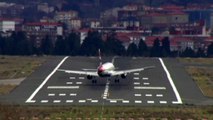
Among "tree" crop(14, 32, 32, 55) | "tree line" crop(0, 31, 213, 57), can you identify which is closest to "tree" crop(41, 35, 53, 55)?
"tree line" crop(0, 31, 213, 57)

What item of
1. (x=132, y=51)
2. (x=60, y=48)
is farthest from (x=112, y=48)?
(x=60, y=48)

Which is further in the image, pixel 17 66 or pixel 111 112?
pixel 17 66

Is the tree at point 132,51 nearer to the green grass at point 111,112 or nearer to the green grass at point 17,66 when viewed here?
the green grass at point 17,66

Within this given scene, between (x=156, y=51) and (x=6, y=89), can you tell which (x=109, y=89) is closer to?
(x=6, y=89)

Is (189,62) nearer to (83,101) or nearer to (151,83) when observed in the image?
(151,83)

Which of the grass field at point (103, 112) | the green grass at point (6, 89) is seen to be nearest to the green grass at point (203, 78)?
the grass field at point (103, 112)

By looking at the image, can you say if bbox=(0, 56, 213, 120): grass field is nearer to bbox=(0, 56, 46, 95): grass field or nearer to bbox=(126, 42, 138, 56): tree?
bbox=(0, 56, 46, 95): grass field

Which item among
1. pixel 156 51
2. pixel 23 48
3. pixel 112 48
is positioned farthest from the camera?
pixel 112 48
